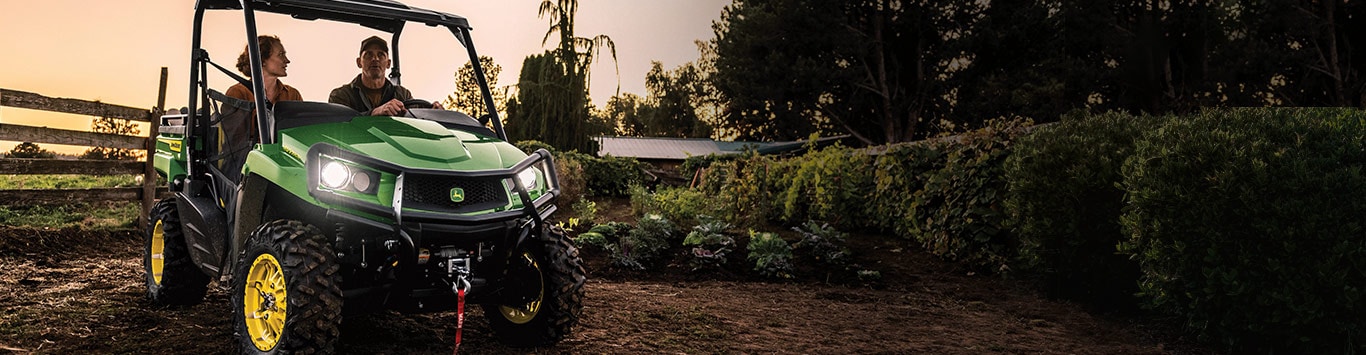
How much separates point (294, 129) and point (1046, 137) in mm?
5243

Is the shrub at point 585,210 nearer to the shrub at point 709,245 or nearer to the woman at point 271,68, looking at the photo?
the shrub at point 709,245

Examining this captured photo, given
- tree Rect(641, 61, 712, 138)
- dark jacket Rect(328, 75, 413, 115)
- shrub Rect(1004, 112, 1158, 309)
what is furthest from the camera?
tree Rect(641, 61, 712, 138)

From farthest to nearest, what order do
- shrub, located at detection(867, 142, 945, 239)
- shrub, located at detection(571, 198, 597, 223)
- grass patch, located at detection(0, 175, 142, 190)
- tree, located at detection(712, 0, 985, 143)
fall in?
1. tree, located at detection(712, 0, 985, 143)
2. grass patch, located at detection(0, 175, 142, 190)
3. shrub, located at detection(571, 198, 597, 223)
4. shrub, located at detection(867, 142, 945, 239)

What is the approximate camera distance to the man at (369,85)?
4.99 m

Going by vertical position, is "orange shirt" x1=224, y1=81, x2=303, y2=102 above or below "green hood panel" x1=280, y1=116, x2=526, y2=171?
above

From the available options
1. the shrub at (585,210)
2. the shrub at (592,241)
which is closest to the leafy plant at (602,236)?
the shrub at (592,241)

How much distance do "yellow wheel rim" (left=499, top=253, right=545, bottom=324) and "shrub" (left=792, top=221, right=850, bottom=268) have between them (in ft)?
13.7

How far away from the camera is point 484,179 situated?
382 cm

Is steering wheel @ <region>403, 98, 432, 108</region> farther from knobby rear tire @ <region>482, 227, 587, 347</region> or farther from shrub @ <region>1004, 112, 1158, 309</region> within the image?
shrub @ <region>1004, 112, 1158, 309</region>

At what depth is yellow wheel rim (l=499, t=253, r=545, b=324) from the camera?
4.33 meters

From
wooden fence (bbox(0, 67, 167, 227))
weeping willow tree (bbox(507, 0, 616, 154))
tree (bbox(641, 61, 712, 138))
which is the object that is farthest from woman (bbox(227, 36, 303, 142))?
tree (bbox(641, 61, 712, 138))

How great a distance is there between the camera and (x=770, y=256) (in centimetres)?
782

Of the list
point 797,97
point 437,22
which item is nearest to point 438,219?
point 437,22

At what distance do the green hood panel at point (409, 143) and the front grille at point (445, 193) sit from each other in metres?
0.06
